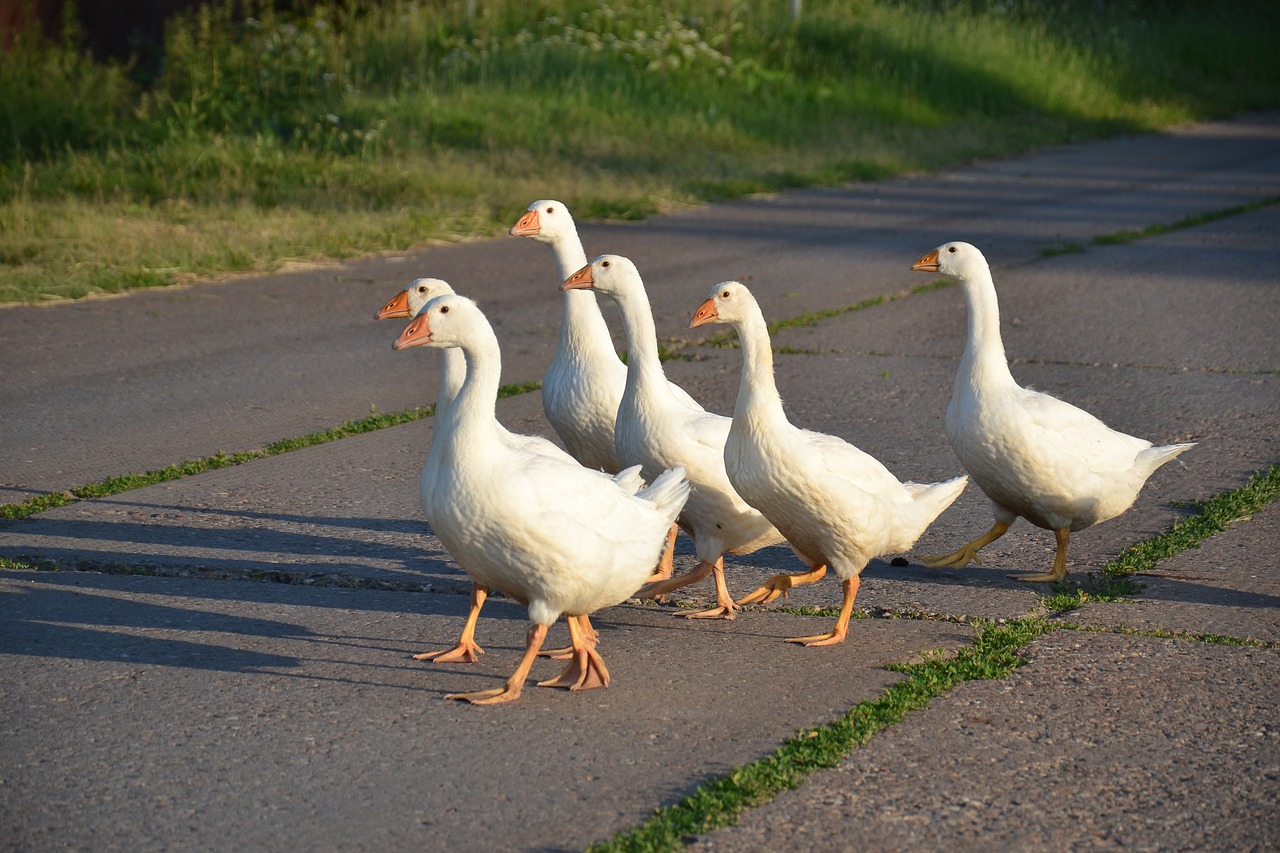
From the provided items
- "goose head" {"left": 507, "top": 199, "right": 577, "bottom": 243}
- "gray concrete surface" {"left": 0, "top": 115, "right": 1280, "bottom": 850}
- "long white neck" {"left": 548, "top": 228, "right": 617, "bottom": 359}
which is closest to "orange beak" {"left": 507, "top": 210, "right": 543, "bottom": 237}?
"goose head" {"left": 507, "top": 199, "right": 577, "bottom": 243}

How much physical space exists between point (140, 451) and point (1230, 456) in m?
4.57

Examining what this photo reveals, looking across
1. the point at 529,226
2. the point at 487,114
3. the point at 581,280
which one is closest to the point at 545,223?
the point at 529,226

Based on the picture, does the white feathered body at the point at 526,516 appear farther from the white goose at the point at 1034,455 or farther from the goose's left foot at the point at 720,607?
the white goose at the point at 1034,455

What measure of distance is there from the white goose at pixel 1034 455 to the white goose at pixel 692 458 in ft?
2.43

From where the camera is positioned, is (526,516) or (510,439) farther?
(510,439)

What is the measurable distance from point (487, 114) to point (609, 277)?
10.9 m

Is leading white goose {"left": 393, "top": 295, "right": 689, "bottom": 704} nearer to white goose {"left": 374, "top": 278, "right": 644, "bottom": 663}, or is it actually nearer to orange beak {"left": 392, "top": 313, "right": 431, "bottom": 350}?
orange beak {"left": 392, "top": 313, "right": 431, "bottom": 350}

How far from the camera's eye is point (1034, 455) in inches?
194

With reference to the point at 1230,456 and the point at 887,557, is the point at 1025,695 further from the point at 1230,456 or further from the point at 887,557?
the point at 1230,456

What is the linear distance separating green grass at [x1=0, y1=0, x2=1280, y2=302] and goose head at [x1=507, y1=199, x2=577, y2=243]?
16.0 ft

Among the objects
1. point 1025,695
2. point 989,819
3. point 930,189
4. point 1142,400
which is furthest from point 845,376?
point 930,189

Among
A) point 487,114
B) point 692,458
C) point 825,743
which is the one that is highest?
point 692,458

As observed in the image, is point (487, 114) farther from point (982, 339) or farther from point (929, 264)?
point (982, 339)

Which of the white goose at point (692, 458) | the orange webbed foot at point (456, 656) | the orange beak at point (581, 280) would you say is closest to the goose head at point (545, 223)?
the orange beak at point (581, 280)
